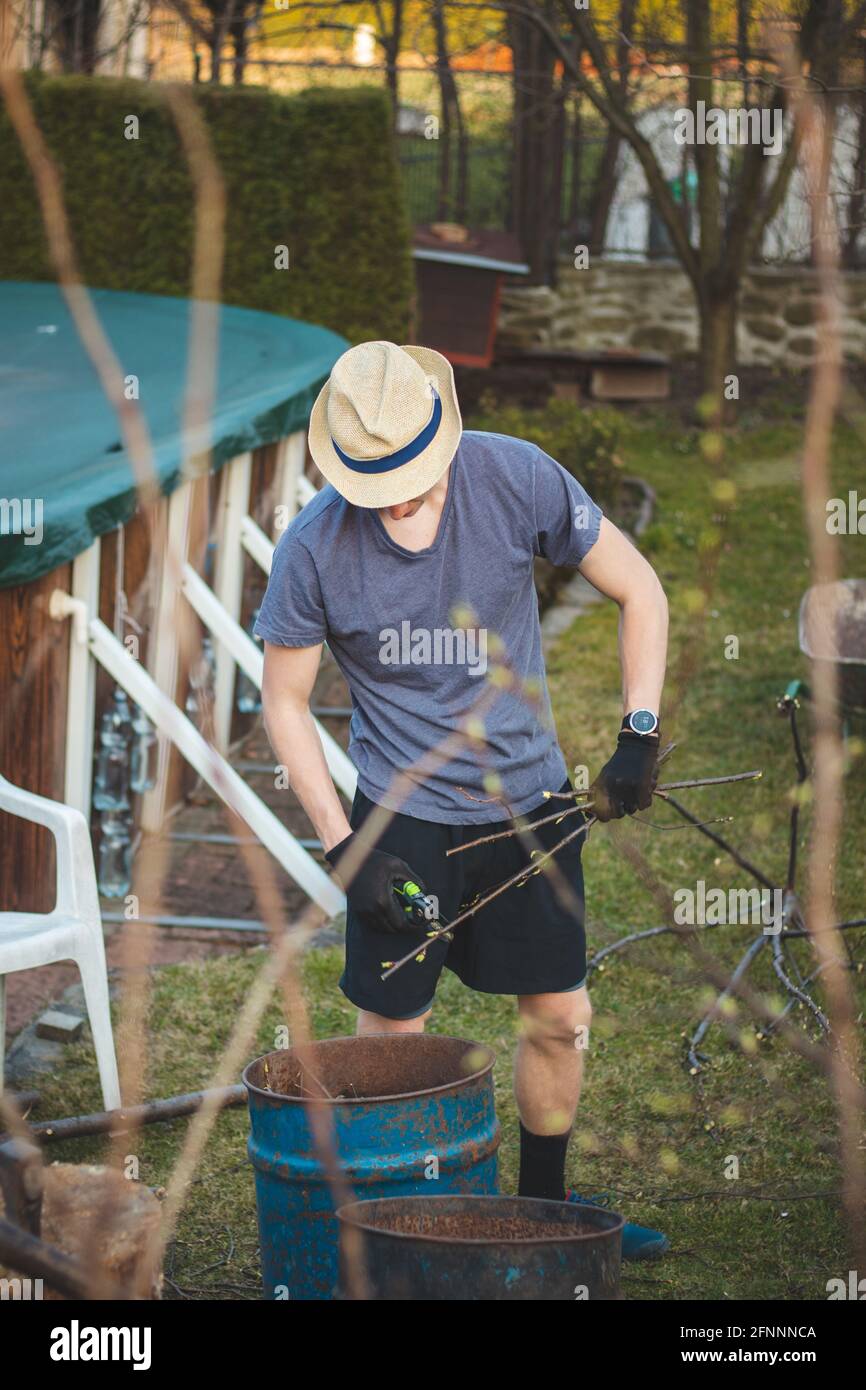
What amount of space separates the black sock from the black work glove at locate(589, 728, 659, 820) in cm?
85

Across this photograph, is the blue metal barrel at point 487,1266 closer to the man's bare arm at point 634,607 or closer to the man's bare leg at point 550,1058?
the man's bare leg at point 550,1058

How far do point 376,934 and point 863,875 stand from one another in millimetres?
2978

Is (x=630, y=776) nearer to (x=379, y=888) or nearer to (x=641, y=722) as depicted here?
(x=641, y=722)

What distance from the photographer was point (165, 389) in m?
6.95

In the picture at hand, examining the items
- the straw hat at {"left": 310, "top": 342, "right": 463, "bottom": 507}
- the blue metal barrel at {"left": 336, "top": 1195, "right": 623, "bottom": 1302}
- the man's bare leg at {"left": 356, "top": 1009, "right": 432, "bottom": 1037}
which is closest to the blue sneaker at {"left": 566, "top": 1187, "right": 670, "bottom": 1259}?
the man's bare leg at {"left": 356, "top": 1009, "right": 432, "bottom": 1037}

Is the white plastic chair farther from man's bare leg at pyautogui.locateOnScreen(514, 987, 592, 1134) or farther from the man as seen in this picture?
man's bare leg at pyautogui.locateOnScreen(514, 987, 592, 1134)

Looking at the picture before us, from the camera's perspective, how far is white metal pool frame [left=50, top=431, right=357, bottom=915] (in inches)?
198

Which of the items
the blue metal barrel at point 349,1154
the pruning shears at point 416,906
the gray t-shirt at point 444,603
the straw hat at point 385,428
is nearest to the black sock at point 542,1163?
the blue metal barrel at point 349,1154

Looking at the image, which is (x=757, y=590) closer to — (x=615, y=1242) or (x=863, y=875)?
(x=863, y=875)

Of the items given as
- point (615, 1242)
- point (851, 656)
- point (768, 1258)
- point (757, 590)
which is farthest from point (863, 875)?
point (757, 590)

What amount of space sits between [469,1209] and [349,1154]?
244mm

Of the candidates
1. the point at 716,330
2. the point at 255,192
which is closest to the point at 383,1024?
the point at 255,192

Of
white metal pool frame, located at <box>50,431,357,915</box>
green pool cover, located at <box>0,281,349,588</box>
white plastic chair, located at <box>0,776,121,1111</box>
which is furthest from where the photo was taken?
white metal pool frame, located at <box>50,431,357,915</box>
